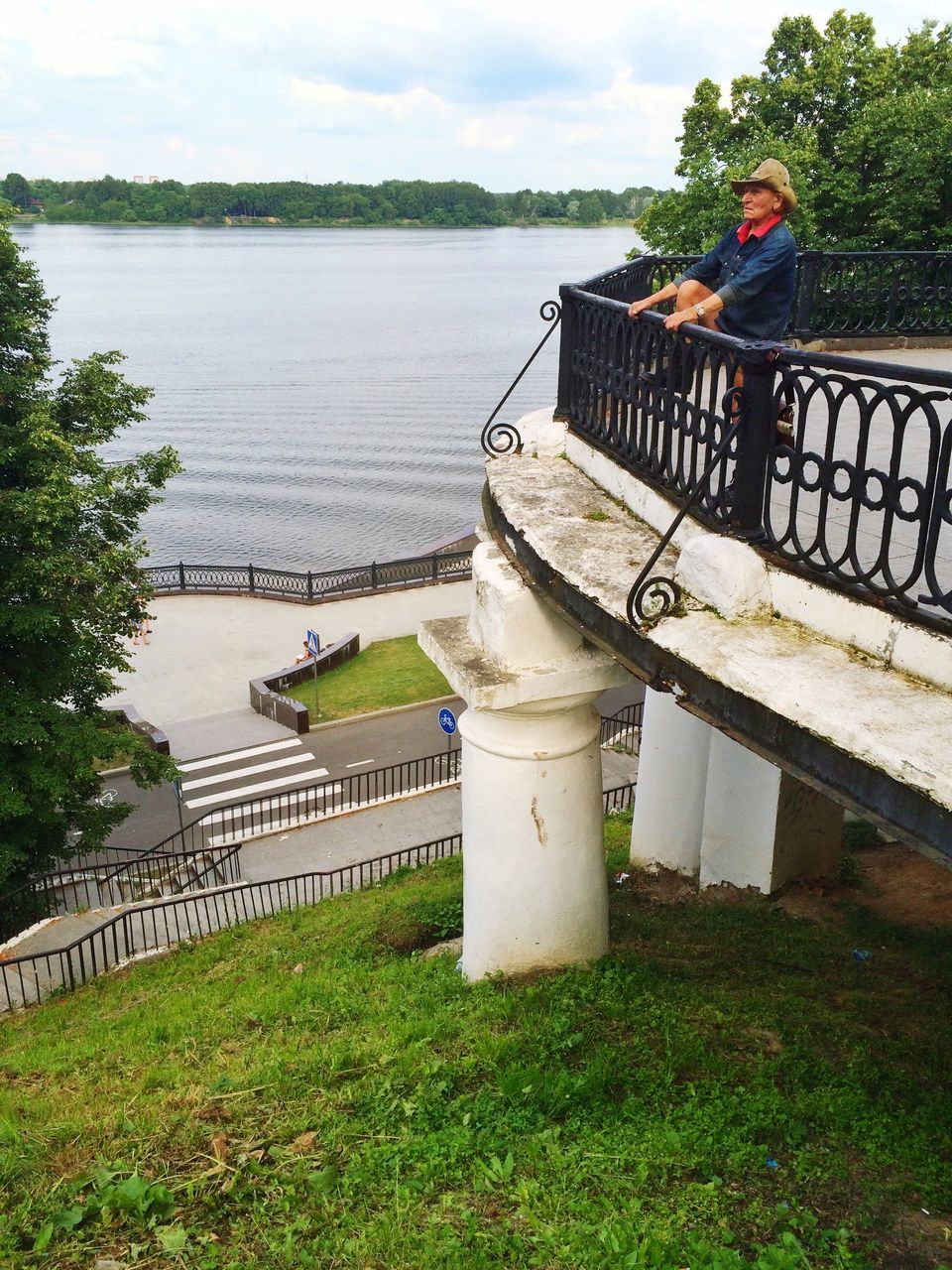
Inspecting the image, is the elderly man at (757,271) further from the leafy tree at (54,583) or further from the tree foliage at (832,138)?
the tree foliage at (832,138)

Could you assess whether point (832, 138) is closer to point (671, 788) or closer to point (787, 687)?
point (671, 788)

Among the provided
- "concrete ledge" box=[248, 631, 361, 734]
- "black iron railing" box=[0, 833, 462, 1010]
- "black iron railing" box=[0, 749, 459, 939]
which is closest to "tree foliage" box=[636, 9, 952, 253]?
"concrete ledge" box=[248, 631, 361, 734]

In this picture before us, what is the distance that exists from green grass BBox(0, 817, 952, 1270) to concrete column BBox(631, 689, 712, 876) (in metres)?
2.44

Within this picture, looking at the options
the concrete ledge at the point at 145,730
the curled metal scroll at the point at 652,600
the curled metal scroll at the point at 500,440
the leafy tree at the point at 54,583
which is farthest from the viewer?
the concrete ledge at the point at 145,730

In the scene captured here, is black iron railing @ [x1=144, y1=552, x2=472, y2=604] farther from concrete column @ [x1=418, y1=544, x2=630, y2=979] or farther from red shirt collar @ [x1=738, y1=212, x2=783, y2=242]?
red shirt collar @ [x1=738, y1=212, x2=783, y2=242]

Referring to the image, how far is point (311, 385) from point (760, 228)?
61.1 meters

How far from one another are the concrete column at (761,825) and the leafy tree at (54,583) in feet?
25.7

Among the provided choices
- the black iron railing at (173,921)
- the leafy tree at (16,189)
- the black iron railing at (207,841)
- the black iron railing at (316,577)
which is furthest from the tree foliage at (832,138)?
the leafy tree at (16,189)

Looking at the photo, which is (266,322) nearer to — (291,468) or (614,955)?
(291,468)

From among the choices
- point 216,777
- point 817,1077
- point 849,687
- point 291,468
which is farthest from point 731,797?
point 291,468

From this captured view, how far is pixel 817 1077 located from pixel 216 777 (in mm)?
15452

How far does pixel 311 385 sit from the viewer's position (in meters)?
63.8

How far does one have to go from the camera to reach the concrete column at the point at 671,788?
31.7ft

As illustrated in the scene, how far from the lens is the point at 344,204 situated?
18150cm
